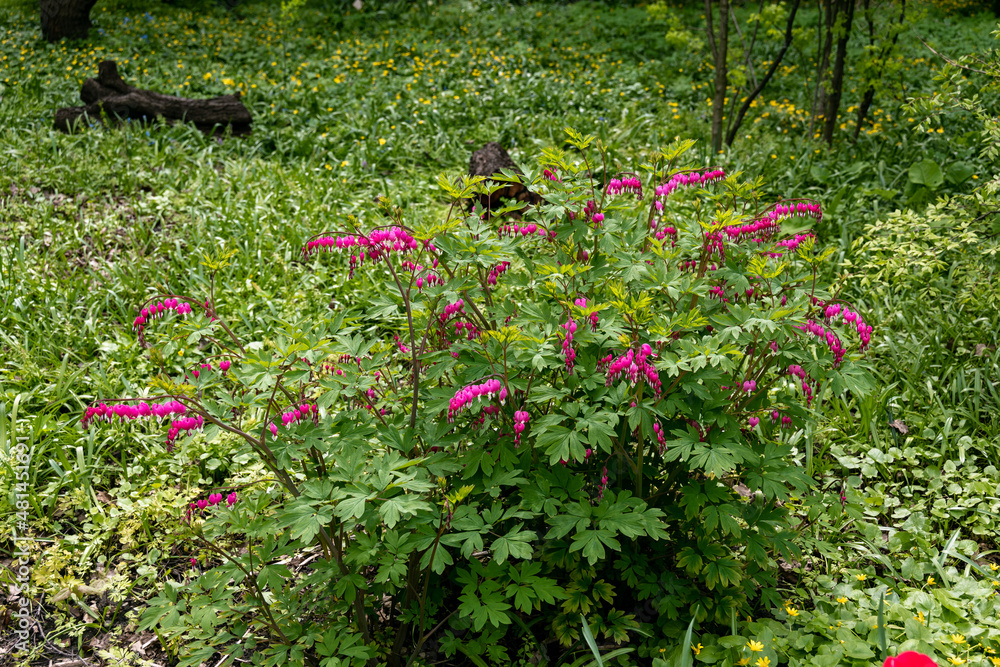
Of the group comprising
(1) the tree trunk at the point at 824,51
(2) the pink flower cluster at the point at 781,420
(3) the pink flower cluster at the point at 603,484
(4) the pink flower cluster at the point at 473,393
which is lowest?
(3) the pink flower cluster at the point at 603,484

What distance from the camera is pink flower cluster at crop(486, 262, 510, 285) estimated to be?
2.44 metres

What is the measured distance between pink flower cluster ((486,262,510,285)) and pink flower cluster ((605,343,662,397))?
0.60 meters

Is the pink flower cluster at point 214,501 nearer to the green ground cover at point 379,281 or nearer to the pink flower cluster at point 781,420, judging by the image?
the green ground cover at point 379,281

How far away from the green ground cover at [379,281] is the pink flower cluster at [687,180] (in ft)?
2.99

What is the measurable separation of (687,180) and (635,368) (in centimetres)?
105

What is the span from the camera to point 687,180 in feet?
8.78

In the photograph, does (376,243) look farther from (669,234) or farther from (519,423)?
(669,234)

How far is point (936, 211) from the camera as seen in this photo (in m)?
3.61

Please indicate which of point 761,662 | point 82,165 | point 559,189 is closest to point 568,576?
point 761,662

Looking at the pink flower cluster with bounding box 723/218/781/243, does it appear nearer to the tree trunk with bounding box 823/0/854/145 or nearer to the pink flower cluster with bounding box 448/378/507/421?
the pink flower cluster with bounding box 448/378/507/421

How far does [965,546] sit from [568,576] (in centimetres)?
177

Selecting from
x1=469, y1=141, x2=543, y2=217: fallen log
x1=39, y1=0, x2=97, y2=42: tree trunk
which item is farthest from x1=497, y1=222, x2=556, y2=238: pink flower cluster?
x1=39, y1=0, x2=97, y2=42: tree trunk

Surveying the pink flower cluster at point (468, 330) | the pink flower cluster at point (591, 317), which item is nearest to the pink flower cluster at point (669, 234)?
the pink flower cluster at point (591, 317)

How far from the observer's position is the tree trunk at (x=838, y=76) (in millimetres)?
5930
